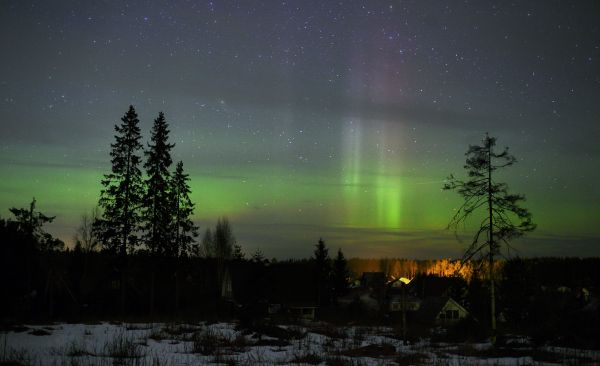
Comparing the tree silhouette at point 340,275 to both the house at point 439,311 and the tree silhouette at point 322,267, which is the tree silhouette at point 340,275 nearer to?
the tree silhouette at point 322,267

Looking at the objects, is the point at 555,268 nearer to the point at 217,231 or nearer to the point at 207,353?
the point at 217,231

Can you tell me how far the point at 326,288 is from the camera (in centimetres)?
8475

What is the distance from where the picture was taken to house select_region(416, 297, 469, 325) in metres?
61.4

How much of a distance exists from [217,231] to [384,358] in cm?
7792

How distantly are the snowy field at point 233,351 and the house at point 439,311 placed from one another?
126 feet

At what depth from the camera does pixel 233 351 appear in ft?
60.3

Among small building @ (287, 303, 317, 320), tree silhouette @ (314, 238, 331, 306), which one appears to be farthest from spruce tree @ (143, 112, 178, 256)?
tree silhouette @ (314, 238, 331, 306)

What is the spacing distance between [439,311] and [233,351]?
49.1 meters

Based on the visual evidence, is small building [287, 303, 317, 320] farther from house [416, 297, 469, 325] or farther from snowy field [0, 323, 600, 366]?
snowy field [0, 323, 600, 366]

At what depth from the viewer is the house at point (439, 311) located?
61403 millimetres

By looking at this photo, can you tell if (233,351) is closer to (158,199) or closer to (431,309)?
(158,199)

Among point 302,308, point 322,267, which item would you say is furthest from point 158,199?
point 322,267

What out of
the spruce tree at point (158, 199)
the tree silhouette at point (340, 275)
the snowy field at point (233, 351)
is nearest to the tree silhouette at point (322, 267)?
→ the tree silhouette at point (340, 275)

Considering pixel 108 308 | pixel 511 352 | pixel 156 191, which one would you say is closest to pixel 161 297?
pixel 108 308
